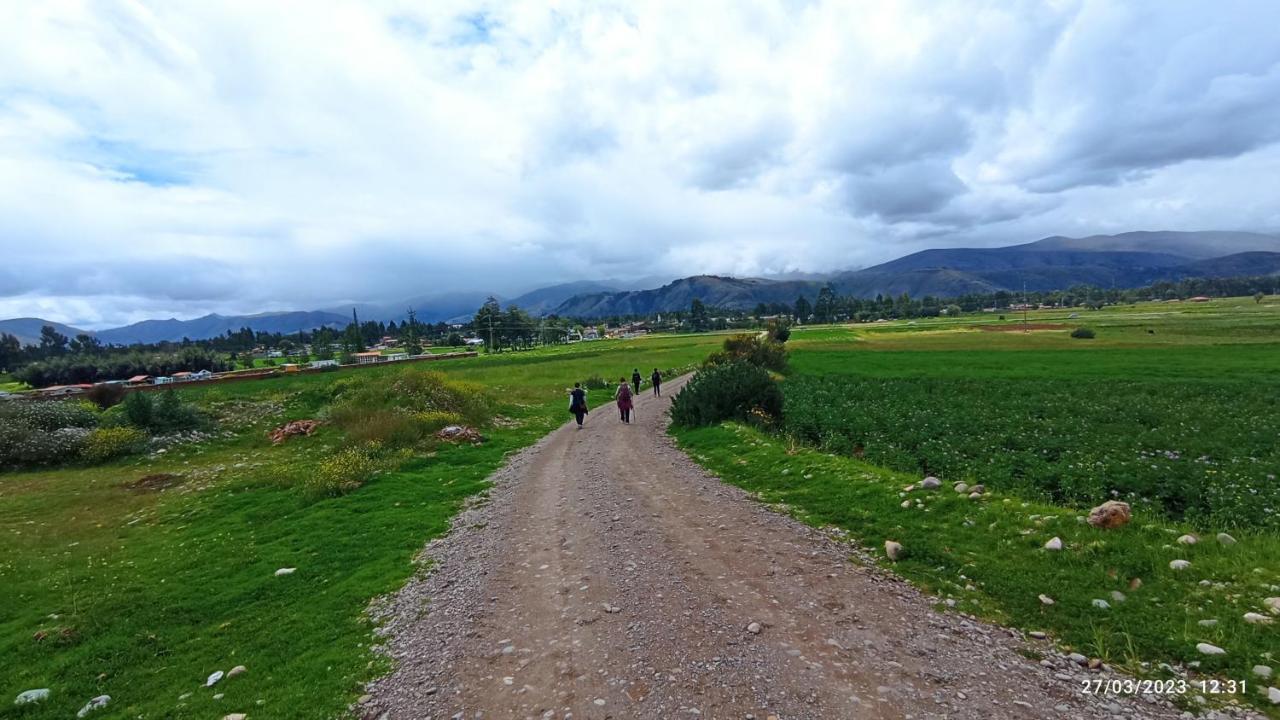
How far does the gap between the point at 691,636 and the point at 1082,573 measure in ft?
18.7

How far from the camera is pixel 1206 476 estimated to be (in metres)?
12.8

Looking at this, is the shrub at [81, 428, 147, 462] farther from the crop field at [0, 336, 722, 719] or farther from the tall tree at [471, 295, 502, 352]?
the tall tree at [471, 295, 502, 352]

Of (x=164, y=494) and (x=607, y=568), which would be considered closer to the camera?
(x=607, y=568)

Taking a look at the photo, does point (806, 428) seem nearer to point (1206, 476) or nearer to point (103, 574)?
point (1206, 476)

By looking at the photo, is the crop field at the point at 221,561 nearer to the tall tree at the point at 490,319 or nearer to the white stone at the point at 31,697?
the white stone at the point at 31,697

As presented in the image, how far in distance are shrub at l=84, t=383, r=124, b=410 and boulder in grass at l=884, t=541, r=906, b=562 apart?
172 ft

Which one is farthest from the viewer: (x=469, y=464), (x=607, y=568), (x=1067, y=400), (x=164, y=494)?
(x=1067, y=400)

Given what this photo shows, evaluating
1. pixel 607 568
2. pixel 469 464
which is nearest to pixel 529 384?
pixel 469 464

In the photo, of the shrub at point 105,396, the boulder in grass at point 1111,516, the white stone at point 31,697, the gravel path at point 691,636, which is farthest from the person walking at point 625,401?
the shrub at point 105,396

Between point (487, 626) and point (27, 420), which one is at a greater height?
point (27, 420)

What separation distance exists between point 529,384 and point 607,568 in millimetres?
45404

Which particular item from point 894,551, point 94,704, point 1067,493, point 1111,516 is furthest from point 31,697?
point 1067,493

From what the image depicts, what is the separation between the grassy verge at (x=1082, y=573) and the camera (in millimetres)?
6160

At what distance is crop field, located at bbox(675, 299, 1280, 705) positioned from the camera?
6730 millimetres
